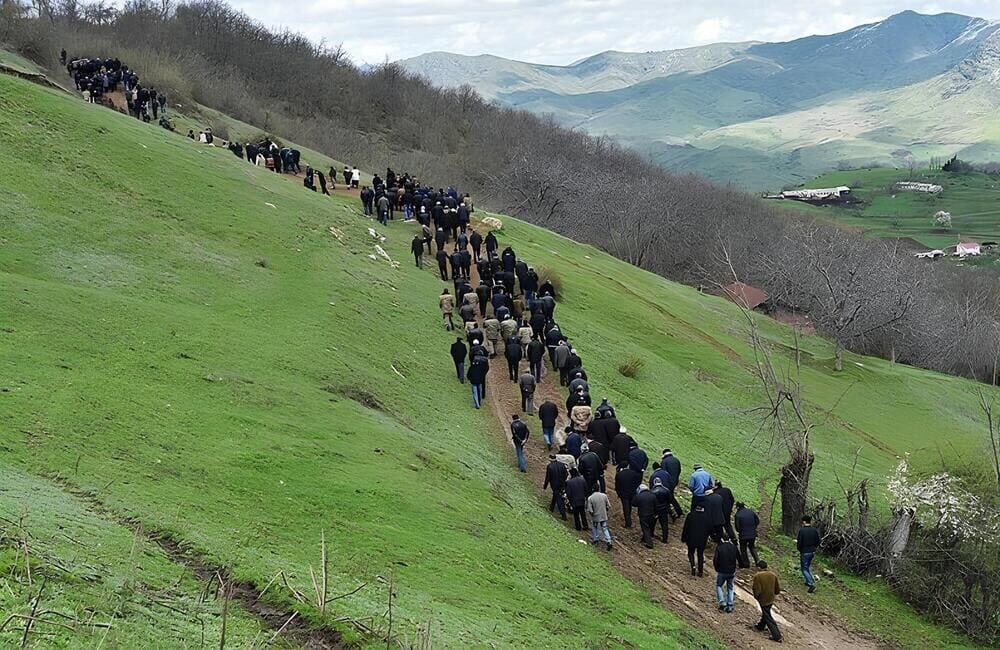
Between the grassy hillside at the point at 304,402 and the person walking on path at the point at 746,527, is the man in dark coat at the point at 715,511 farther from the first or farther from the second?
the grassy hillside at the point at 304,402

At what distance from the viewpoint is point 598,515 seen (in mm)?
20562

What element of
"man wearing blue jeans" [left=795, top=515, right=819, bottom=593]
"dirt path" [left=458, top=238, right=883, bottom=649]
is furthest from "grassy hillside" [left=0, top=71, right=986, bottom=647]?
"dirt path" [left=458, top=238, right=883, bottom=649]

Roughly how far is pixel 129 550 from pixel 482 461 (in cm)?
1235

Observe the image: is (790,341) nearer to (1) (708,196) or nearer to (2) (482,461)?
(2) (482,461)

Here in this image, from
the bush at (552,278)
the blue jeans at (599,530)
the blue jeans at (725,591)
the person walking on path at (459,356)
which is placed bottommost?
the blue jeans at (725,591)

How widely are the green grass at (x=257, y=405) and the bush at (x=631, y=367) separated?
28.6ft

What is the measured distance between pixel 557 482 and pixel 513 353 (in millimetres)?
8436

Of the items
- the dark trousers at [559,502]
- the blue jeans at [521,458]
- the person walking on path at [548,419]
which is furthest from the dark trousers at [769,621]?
the person walking on path at [548,419]

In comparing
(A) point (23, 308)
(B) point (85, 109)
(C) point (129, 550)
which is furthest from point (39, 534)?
(B) point (85, 109)

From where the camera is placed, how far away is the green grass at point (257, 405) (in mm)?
15273

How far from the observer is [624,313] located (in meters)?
48.2

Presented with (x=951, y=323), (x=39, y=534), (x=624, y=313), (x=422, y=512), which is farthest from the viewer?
(x=951, y=323)

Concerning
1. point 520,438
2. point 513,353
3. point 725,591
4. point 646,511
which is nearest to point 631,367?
point 513,353

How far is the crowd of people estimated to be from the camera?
66.1 ft
